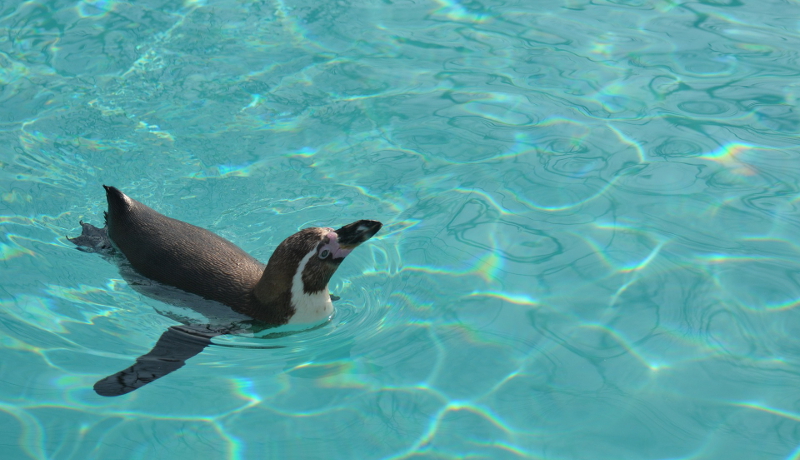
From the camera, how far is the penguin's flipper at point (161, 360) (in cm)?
414

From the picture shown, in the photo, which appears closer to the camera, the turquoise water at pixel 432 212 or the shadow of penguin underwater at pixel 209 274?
the turquoise water at pixel 432 212

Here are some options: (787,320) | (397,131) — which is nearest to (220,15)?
(397,131)

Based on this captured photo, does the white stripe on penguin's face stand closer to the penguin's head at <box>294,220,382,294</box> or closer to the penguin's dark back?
the penguin's head at <box>294,220,382,294</box>

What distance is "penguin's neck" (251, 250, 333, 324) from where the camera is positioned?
15.0 feet

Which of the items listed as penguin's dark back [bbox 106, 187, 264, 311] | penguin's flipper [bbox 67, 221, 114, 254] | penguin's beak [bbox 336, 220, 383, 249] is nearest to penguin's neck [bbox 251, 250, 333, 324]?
penguin's dark back [bbox 106, 187, 264, 311]

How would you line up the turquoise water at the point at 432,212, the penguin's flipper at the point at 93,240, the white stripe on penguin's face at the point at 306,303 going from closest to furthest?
the turquoise water at the point at 432,212
the white stripe on penguin's face at the point at 306,303
the penguin's flipper at the point at 93,240

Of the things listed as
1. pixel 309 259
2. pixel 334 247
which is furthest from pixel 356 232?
pixel 309 259

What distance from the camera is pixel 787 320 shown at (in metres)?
4.75

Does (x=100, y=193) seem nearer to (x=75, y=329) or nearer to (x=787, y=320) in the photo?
(x=75, y=329)

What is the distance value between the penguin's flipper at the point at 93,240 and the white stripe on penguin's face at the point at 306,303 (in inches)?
53.5

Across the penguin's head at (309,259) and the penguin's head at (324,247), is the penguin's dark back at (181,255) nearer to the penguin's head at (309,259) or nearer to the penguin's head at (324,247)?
the penguin's head at (309,259)

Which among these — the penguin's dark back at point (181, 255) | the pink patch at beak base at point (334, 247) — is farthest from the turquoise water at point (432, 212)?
the pink patch at beak base at point (334, 247)

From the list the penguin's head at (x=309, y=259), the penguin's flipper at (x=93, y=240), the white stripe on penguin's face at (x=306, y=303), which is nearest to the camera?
the penguin's head at (x=309, y=259)

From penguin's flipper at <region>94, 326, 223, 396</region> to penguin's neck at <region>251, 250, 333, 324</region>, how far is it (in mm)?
307
